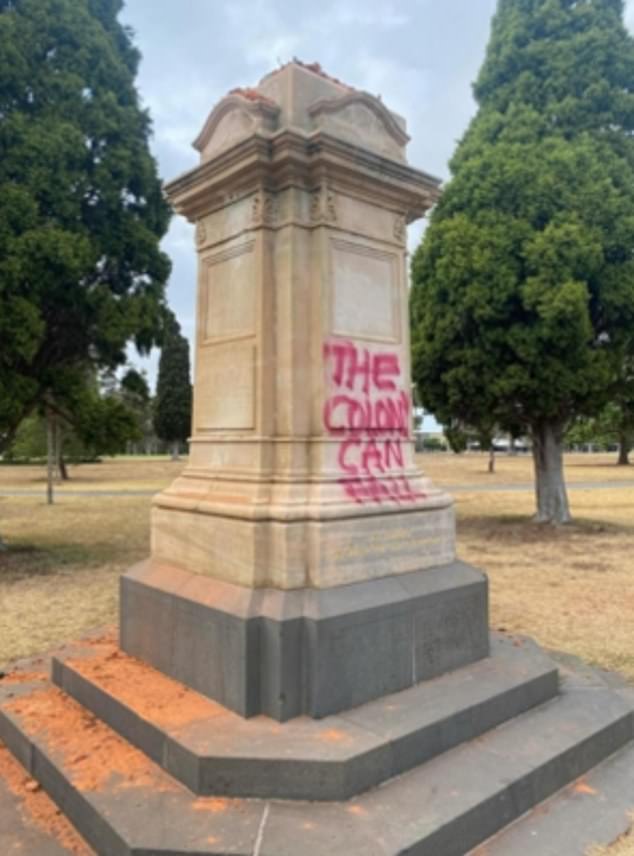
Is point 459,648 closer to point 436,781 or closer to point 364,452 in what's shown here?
point 436,781

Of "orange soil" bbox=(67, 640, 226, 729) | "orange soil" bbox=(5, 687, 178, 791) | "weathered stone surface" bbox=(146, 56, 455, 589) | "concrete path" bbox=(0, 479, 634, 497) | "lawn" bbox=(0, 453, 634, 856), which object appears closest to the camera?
"orange soil" bbox=(5, 687, 178, 791)

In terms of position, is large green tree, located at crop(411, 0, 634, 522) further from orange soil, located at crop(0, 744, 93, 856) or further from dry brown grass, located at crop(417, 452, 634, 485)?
dry brown grass, located at crop(417, 452, 634, 485)

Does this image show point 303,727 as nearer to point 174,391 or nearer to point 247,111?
point 247,111

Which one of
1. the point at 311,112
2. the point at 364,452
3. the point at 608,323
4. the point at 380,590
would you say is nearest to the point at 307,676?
the point at 380,590

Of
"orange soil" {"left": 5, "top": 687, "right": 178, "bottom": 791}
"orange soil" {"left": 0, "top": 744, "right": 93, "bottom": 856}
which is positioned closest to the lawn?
"orange soil" {"left": 5, "top": 687, "right": 178, "bottom": 791}

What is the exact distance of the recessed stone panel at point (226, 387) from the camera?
3793 millimetres

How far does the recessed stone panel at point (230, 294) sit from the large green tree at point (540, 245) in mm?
7844

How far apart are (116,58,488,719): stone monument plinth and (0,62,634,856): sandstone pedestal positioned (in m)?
0.01

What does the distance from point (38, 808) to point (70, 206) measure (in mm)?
8012

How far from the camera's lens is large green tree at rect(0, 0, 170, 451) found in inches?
330

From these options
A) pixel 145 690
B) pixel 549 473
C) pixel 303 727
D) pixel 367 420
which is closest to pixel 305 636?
pixel 303 727

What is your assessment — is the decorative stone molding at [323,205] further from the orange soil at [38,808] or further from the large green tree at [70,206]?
the large green tree at [70,206]

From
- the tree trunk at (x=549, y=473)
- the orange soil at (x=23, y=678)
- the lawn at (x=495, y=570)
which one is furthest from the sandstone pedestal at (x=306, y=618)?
the tree trunk at (x=549, y=473)

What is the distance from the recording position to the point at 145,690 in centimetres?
344
